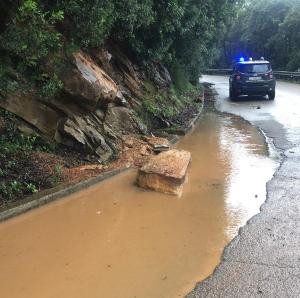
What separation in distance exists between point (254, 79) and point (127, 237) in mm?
18263

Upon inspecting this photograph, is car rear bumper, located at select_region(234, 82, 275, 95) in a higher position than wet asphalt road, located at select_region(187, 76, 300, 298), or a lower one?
lower

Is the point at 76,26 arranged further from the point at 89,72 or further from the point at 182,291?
the point at 182,291

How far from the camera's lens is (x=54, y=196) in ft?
24.1

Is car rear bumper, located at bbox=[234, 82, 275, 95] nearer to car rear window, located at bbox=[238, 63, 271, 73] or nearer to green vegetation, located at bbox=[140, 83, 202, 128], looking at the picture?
car rear window, located at bbox=[238, 63, 271, 73]

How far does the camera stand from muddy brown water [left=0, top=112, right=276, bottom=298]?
190 inches

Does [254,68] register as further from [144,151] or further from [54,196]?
[54,196]

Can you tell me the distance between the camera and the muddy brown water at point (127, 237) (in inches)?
190

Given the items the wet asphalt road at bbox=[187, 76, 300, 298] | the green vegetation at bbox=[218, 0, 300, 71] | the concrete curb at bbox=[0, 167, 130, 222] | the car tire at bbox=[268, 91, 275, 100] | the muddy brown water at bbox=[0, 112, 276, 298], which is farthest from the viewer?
the green vegetation at bbox=[218, 0, 300, 71]

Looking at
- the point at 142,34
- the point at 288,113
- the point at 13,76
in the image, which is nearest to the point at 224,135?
the point at 142,34

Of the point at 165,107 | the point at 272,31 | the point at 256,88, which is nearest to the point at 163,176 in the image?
the point at 165,107

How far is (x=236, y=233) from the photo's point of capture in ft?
20.3

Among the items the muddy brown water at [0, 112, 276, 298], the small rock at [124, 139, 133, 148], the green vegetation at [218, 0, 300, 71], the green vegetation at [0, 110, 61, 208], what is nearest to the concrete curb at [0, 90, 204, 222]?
the muddy brown water at [0, 112, 276, 298]

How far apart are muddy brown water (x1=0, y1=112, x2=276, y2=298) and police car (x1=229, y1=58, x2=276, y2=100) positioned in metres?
14.3

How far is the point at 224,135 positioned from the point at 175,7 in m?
3.72
